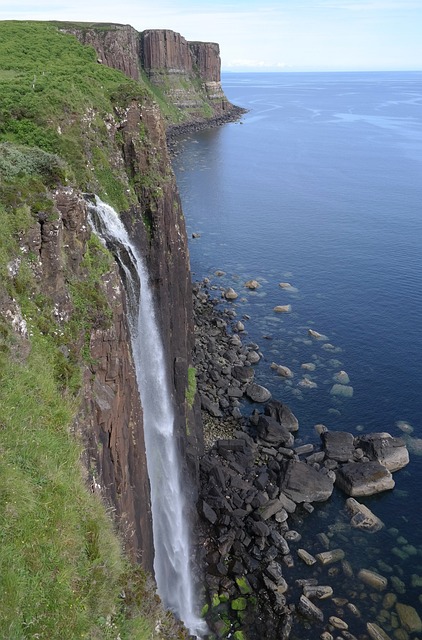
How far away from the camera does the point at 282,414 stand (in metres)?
45.3

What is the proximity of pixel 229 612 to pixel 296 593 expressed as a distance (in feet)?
14.6

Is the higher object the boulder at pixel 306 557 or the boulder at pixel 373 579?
the boulder at pixel 306 557

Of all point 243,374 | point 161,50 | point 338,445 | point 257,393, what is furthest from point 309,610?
point 161,50

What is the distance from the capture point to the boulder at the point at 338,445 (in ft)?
137

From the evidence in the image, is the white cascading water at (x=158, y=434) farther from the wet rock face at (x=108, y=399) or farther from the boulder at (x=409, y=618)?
the boulder at (x=409, y=618)

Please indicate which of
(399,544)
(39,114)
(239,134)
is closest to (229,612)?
(399,544)

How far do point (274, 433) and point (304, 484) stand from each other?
5672mm

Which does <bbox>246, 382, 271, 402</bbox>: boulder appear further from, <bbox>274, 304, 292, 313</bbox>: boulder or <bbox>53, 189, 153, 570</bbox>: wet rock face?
<bbox>53, 189, 153, 570</bbox>: wet rock face

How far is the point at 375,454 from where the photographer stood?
41.5 m

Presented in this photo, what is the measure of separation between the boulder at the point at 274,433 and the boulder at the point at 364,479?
5.03 metres

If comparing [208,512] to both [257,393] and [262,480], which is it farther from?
[257,393]

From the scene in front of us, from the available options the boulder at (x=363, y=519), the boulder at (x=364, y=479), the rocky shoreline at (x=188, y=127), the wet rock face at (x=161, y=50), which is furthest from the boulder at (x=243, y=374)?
the wet rock face at (x=161, y=50)

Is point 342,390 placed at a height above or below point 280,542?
above

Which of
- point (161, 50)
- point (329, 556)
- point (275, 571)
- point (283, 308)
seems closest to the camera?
point (275, 571)
